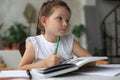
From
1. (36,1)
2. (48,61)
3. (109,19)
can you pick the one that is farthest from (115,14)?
(48,61)

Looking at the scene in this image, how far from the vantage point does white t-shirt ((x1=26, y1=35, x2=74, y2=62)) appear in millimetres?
1372

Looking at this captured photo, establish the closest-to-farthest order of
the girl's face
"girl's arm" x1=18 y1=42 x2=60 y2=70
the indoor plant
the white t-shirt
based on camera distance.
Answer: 1. "girl's arm" x1=18 y1=42 x2=60 y2=70
2. the girl's face
3. the white t-shirt
4. the indoor plant

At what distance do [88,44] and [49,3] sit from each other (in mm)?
4118

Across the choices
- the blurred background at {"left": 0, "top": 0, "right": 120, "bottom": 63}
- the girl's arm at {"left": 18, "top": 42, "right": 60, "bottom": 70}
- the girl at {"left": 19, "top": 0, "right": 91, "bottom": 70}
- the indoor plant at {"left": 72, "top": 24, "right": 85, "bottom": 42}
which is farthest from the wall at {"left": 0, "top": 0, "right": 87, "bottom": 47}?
the girl's arm at {"left": 18, "top": 42, "right": 60, "bottom": 70}

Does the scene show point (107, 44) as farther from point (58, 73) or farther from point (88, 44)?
point (58, 73)

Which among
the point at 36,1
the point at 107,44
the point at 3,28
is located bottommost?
the point at 107,44

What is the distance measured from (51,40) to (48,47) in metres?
0.04

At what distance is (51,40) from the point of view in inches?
55.6

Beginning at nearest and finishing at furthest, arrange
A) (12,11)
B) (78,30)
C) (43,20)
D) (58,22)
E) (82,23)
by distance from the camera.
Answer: (58,22), (43,20), (12,11), (78,30), (82,23)

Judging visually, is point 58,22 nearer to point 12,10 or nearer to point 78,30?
point 12,10

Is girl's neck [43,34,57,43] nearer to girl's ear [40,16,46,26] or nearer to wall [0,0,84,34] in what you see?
girl's ear [40,16,46,26]

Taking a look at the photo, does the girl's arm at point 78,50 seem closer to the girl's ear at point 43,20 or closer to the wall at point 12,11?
the girl's ear at point 43,20

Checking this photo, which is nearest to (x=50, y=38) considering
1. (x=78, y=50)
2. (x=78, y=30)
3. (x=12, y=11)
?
(x=78, y=50)

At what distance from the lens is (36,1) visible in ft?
17.1
